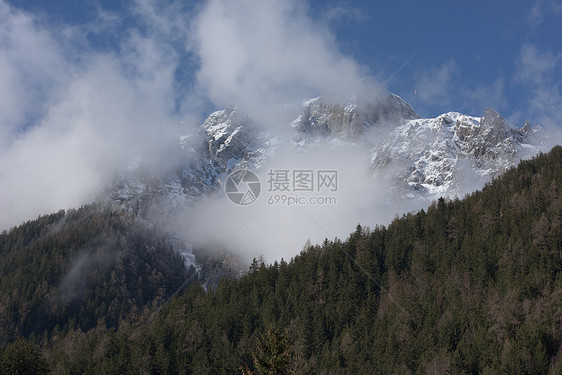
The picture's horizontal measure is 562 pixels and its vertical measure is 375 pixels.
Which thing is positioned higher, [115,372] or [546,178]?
[546,178]

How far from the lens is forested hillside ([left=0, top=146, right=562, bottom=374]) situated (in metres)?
94.8

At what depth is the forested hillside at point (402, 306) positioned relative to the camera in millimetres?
94750

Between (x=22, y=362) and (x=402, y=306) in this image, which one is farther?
(x=402, y=306)

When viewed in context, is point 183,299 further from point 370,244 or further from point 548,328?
point 548,328

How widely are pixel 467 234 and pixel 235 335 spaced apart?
66.1 m

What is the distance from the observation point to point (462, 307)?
106 metres

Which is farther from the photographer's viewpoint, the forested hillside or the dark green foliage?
the forested hillside

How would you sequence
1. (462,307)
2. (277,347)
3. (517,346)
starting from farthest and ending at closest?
(462,307) < (517,346) < (277,347)

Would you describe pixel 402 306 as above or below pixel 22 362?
above

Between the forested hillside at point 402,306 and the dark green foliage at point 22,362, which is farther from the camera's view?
the forested hillside at point 402,306

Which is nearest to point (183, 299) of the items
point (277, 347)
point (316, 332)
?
point (316, 332)

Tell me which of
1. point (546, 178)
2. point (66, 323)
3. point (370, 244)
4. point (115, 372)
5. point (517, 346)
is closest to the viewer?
point (517, 346)

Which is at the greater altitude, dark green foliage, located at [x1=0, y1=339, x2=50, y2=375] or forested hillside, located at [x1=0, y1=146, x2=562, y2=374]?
forested hillside, located at [x1=0, y1=146, x2=562, y2=374]

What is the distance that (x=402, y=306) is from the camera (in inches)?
4525
